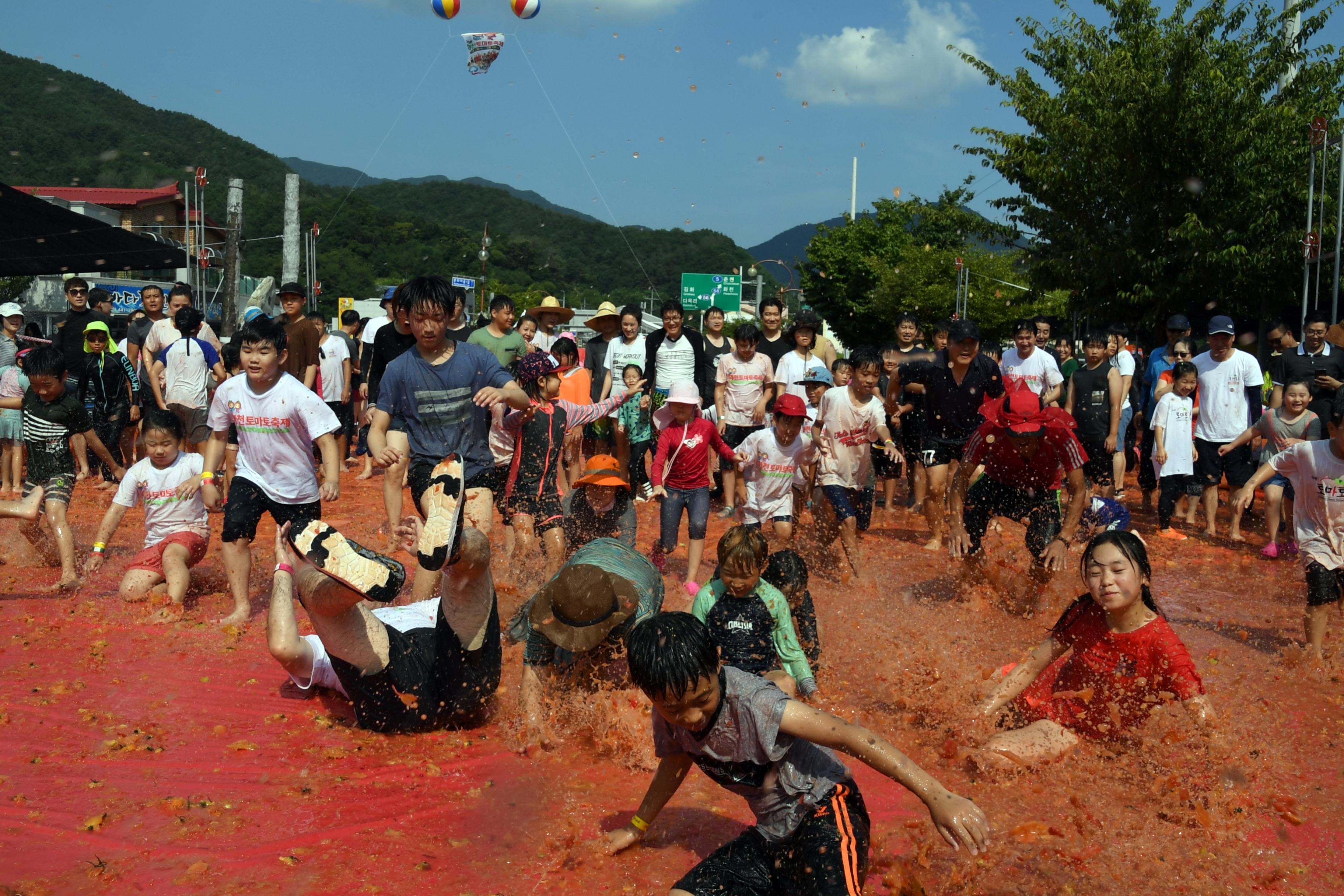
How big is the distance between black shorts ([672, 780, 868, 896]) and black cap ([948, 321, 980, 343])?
19.1 ft

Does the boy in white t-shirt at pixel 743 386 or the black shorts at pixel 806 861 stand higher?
the boy in white t-shirt at pixel 743 386

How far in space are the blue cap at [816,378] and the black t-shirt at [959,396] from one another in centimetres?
93

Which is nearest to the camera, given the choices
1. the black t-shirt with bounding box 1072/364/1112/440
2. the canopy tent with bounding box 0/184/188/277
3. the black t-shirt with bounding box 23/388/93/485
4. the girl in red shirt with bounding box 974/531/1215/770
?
the girl in red shirt with bounding box 974/531/1215/770

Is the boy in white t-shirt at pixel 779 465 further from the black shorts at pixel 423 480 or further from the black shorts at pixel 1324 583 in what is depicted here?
the black shorts at pixel 1324 583

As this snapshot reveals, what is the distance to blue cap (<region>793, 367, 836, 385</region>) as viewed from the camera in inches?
359

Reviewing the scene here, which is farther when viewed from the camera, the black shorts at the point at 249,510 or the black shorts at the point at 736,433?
the black shorts at the point at 736,433

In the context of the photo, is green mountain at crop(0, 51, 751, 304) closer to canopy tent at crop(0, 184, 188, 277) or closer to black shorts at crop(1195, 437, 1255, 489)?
canopy tent at crop(0, 184, 188, 277)

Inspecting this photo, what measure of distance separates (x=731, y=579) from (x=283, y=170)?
254 feet

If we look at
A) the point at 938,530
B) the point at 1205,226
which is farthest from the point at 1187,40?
the point at 938,530

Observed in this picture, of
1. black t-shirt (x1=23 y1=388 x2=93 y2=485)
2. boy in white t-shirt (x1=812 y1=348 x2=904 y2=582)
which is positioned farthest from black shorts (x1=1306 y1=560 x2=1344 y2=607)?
black t-shirt (x1=23 y1=388 x2=93 y2=485)

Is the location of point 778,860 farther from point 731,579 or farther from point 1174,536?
point 1174,536

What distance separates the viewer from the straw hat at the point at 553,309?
11.6 meters

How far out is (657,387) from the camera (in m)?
10.4

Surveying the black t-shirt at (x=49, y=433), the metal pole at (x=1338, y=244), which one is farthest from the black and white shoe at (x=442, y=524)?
the metal pole at (x=1338, y=244)
